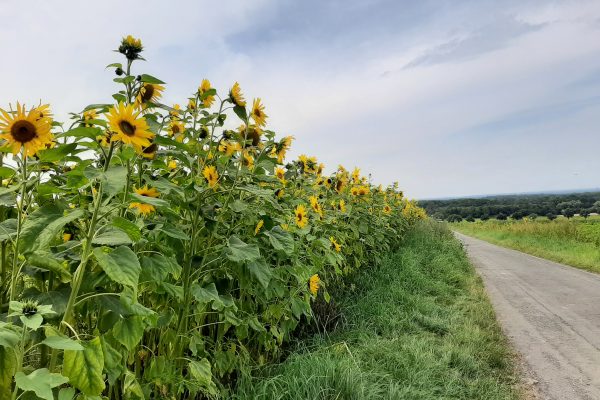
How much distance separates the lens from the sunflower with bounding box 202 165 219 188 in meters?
2.15

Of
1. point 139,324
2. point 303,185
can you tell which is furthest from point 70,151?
point 303,185

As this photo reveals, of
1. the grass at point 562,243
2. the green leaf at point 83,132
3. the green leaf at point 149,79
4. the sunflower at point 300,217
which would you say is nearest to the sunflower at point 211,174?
the green leaf at point 149,79

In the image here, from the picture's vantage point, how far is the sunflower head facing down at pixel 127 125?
4.47 feet

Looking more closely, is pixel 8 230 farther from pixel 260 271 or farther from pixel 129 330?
pixel 260 271

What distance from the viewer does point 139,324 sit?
1479mm

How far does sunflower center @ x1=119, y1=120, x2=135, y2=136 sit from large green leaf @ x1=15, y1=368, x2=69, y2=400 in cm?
65

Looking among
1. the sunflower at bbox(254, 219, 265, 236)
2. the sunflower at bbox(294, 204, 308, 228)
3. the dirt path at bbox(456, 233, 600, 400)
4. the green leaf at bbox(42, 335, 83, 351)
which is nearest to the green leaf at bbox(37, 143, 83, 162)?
the green leaf at bbox(42, 335, 83, 351)

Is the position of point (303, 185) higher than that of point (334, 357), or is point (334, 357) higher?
point (303, 185)

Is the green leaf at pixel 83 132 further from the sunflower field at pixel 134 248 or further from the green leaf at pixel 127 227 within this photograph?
the green leaf at pixel 127 227

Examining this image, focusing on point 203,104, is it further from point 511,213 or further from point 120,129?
point 511,213

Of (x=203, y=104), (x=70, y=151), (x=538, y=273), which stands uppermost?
(x=203, y=104)

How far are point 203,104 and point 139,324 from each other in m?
1.19

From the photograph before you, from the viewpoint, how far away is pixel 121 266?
1.26m

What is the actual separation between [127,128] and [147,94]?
20.8 inches
